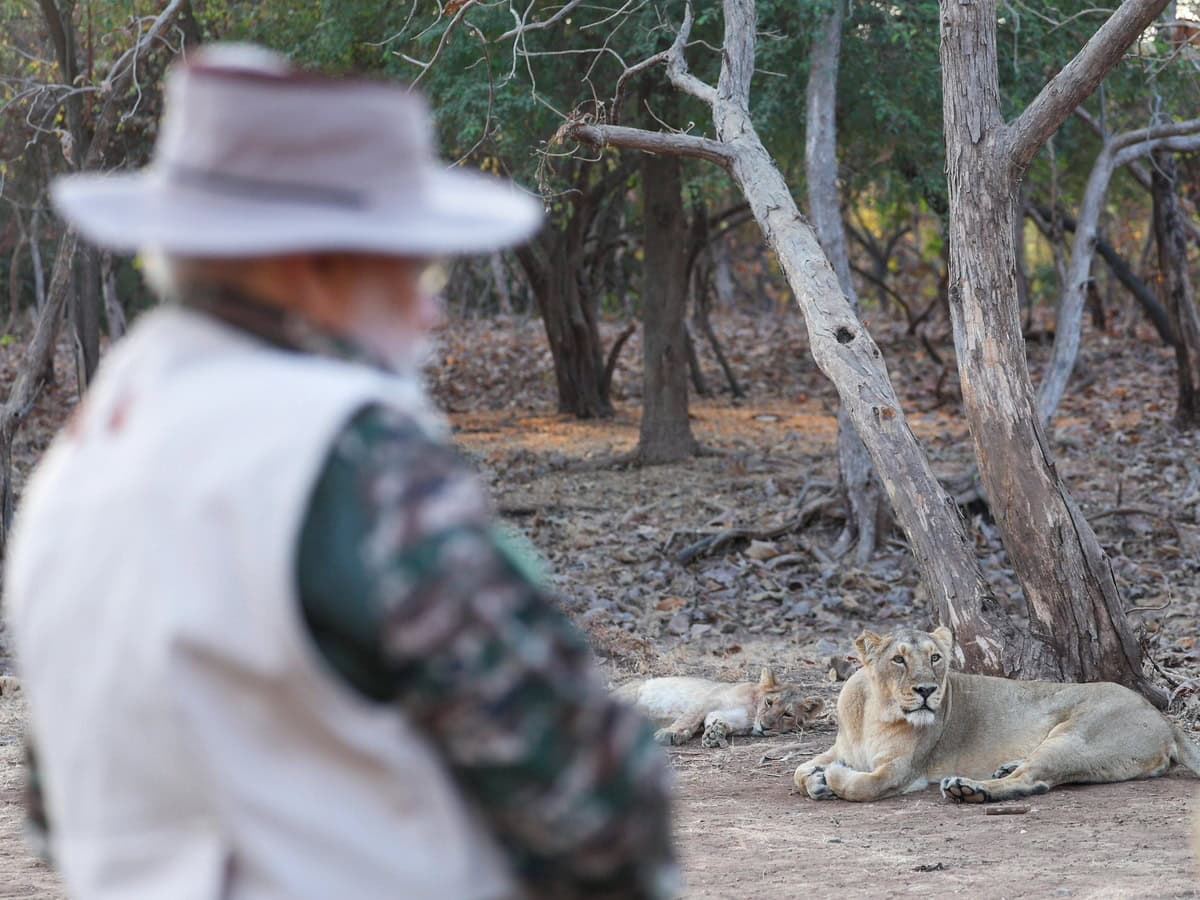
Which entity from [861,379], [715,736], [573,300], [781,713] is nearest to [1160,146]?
[861,379]

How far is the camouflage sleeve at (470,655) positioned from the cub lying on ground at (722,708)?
288 inches

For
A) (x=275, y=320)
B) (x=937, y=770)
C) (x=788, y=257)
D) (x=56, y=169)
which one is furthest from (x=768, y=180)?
(x=56, y=169)

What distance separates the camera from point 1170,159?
59.6 feet

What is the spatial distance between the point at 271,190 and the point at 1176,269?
57.9ft

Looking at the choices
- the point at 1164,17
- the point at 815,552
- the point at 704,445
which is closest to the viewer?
the point at 815,552

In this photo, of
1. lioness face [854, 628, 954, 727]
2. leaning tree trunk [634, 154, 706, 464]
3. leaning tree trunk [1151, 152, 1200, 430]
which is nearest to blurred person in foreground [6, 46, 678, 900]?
lioness face [854, 628, 954, 727]

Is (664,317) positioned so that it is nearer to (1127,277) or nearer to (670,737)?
(1127,277)

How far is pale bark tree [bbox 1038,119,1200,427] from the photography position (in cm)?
1351

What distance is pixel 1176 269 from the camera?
17828mm

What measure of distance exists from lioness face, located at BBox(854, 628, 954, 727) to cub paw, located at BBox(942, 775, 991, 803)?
0.30 metres

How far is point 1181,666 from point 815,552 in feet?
12.6

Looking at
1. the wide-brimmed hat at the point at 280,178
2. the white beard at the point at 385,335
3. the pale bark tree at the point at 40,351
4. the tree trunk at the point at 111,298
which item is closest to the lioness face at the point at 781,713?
the pale bark tree at the point at 40,351

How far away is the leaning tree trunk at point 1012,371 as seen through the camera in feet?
27.0

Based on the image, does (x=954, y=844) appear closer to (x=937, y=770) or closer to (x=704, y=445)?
(x=937, y=770)
